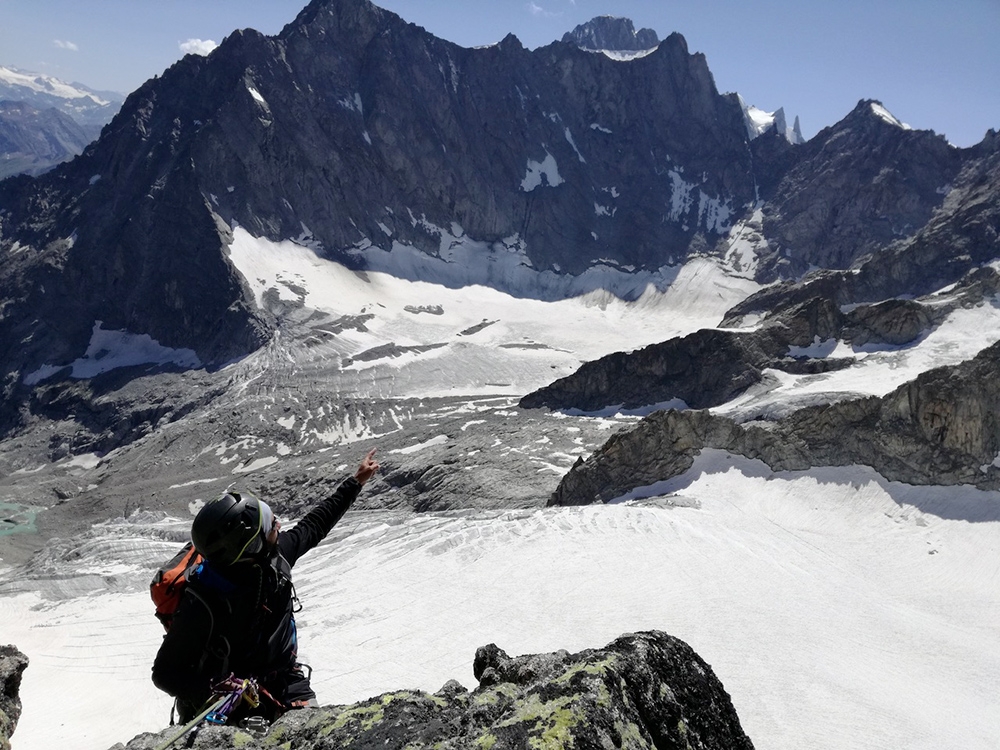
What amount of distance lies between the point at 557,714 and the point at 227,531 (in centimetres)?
300

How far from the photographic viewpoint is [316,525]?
726 cm

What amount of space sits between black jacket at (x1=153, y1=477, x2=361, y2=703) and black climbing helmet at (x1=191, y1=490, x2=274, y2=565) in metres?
0.20

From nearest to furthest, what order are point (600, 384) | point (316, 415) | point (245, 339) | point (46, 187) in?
1. point (600, 384)
2. point (316, 415)
3. point (245, 339)
4. point (46, 187)

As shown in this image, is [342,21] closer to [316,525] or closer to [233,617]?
[316,525]

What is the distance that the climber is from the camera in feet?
17.0

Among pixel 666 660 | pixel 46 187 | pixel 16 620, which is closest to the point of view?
pixel 666 660

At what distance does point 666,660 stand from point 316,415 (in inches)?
3361

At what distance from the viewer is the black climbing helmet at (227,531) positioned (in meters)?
5.20

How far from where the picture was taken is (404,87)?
173m

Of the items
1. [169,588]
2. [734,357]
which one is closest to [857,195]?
[734,357]

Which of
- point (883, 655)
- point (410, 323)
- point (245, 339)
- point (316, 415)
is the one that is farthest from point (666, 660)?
point (410, 323)

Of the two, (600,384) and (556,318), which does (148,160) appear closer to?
(556,318)

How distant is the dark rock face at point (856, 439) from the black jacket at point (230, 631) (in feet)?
129

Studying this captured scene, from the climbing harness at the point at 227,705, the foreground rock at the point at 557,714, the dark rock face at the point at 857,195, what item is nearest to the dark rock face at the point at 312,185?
the dark rock face at the point at 857,195
